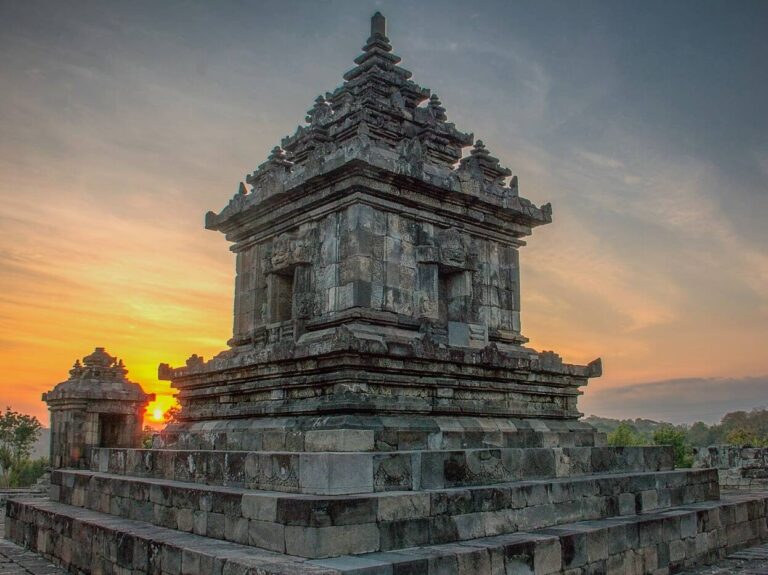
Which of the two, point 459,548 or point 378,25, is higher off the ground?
point 378,25

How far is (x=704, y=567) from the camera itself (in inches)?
379

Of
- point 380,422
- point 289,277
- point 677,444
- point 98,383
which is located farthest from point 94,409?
point 677,444

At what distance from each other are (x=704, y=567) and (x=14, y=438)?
135ft

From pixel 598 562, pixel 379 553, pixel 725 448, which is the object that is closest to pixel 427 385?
pixel 598 562

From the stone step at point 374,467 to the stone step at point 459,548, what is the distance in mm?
783

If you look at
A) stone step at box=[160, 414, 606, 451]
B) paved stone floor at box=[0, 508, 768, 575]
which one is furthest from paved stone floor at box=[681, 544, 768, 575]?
stone step at box=[160, 414, 606, 451]

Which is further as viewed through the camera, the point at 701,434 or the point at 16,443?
the point at 701,434

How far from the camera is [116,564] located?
27.2 ft

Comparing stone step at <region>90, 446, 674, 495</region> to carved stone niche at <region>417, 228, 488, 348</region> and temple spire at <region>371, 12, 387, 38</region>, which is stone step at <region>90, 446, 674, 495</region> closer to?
carved stone niche at <region>417, 228, 488, 348</region>

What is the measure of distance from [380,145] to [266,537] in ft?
23.8

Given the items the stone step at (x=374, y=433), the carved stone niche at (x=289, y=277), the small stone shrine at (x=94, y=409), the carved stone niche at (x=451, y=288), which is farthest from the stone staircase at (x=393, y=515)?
the small stone shrine at (x=94, y=409)

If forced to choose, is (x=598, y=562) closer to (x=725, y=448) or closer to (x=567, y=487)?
(x=567, y=487)

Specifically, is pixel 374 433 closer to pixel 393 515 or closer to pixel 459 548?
pixel 393 515

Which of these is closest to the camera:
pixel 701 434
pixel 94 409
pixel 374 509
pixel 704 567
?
pixel 374 509
